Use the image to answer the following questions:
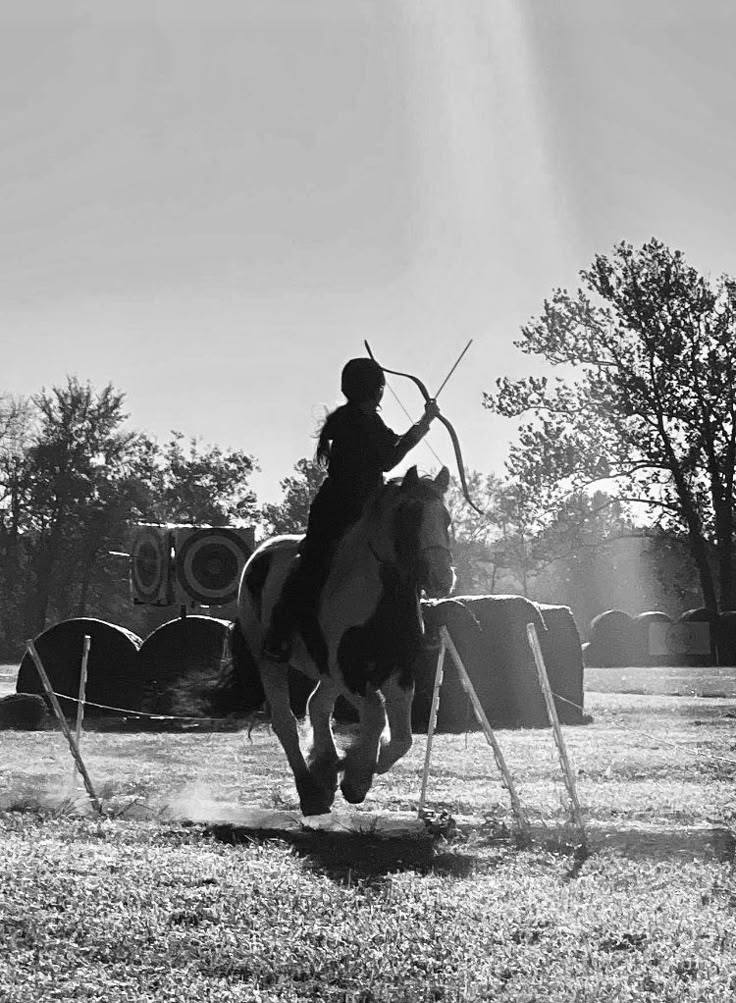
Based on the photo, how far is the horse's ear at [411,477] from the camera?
6.80 metres

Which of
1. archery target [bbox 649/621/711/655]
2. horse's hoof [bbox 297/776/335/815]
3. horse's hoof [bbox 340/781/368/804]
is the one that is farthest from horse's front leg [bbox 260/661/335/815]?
archery target [bbox 649/621/711/655]

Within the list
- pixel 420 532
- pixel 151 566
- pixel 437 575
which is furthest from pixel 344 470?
pixel 151 566

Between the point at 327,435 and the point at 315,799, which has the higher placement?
the point at 327,435

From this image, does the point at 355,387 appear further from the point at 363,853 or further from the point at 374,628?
the point at 363,853

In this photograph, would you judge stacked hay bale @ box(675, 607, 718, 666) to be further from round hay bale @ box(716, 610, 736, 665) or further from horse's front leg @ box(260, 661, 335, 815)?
horse's front leg @ box(260, 661, 335, 815)

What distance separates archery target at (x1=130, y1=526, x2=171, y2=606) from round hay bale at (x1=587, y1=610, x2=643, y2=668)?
2934cm

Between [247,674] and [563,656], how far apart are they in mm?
10871

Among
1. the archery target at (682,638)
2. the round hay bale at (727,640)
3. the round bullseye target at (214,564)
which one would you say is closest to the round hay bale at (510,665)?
the round bullseye target at (214,564)

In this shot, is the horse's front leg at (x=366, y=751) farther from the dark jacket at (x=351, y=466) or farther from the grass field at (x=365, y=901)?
the dark jacket at (x=351, y=466)

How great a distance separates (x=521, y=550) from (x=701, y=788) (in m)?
45.5

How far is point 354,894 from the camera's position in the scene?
17.7 ft


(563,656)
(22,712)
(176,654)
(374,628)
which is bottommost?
(22,712)

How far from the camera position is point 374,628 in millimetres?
6996

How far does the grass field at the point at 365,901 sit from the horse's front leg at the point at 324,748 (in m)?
0.29
